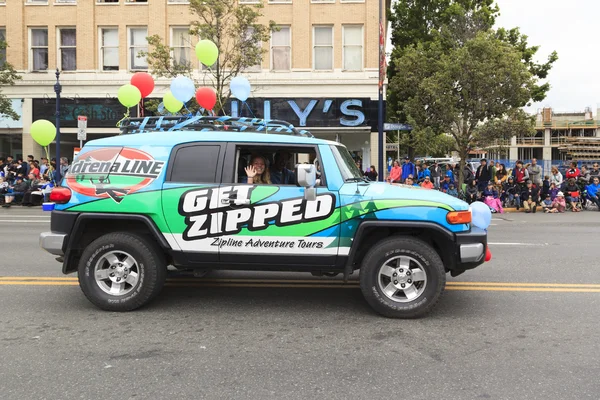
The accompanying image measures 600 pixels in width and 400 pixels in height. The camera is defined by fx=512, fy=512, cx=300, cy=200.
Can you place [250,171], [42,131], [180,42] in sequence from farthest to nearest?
1. [180,42]
2. [42,131]
3. [250,171]

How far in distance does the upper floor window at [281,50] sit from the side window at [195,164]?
21.0m

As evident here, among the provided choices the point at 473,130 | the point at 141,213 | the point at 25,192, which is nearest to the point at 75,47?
the point at 25,192

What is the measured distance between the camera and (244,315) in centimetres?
518

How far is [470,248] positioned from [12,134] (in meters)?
27.7

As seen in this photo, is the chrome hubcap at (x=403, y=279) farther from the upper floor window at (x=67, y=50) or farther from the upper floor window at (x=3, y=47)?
the upper floor window at (x=3, y=47)

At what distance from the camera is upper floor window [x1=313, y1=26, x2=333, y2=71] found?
25453 mm

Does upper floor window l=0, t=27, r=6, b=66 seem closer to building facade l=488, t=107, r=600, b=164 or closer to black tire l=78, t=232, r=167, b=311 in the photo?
black tire l=78, t=232, r=167, b=311

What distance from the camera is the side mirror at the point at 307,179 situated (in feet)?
15.6

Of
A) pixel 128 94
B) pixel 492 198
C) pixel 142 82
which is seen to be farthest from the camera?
pixel 492 198

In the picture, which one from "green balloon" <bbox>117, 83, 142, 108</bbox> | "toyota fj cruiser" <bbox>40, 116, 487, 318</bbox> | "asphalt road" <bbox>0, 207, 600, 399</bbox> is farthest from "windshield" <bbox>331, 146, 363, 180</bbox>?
"green balloon" <bbox>117, 83, 142, 108</bbox>

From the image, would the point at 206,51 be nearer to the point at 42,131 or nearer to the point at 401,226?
the point at 42,131

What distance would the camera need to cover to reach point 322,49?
25453mm

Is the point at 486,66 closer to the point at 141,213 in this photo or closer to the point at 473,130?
the point at 473,130

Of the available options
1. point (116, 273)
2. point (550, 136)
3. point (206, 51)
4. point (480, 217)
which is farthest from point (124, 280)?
point (550, 136)
